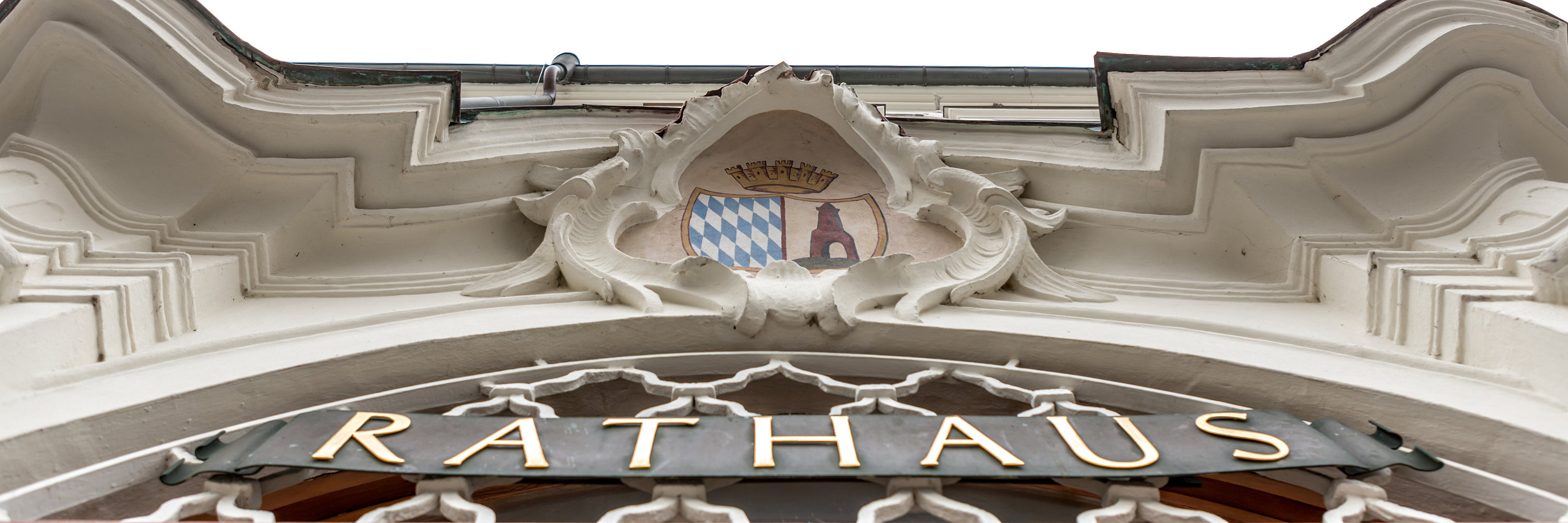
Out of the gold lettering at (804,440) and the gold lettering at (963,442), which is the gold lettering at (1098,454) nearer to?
the gold lettering at (963,442)

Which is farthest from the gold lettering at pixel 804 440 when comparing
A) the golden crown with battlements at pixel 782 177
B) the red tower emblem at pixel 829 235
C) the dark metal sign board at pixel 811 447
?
the golden crown with battlements at pixel 782 177

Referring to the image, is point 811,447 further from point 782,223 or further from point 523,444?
point 782,223

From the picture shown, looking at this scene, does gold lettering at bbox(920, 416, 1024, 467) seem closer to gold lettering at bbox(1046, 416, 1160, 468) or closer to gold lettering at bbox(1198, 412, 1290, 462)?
gold lettering at bbox(1046, 416, 1160, 468)

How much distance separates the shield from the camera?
468 cm

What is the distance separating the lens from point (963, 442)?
114 inches

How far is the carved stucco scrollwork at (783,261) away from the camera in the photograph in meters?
3.95

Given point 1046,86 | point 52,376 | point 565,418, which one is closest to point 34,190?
point 52,376

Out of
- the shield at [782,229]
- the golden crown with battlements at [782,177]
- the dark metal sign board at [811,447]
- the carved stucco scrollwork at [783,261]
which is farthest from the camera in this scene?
the golden crown with battlements at [782,177]

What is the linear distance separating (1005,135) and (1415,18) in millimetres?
1860

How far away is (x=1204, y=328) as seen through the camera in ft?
12.9

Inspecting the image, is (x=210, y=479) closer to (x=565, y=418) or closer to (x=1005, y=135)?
(x=565, y=418)

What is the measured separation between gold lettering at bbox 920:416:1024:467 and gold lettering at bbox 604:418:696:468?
2.20ft

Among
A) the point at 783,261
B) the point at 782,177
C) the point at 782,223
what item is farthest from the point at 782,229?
the point at 783,261

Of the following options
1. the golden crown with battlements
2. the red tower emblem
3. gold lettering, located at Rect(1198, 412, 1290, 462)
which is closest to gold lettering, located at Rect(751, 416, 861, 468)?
gold lettering, located at Rect(1198, 412, 1290, 462)
